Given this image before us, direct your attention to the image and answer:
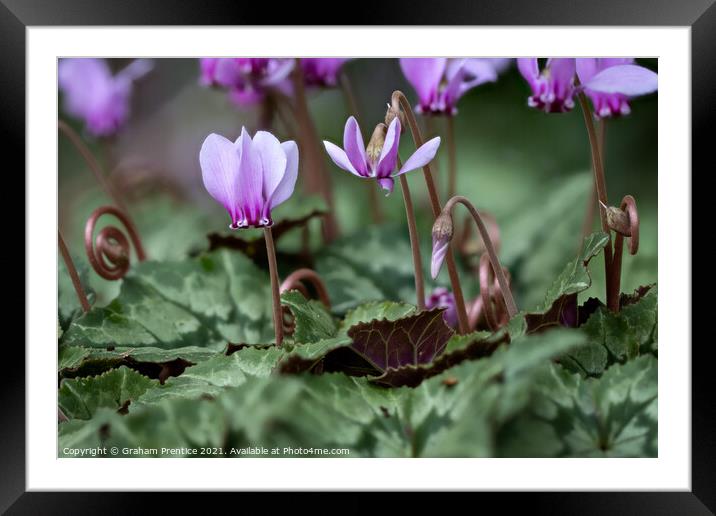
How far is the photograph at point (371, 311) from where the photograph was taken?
104cm

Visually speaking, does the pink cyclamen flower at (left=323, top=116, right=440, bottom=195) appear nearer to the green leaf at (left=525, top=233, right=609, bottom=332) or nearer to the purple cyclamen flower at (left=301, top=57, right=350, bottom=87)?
the green leaf at (left=525, top=233, right=609, bottom=332)

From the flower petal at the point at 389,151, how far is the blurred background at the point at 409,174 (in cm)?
36

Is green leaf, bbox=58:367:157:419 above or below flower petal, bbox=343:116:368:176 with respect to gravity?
below

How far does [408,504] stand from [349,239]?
0.69 m

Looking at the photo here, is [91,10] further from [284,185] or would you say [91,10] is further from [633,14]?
[633,14]

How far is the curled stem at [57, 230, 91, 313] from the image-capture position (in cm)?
130

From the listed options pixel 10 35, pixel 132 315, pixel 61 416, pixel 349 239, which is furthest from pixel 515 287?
pixel 10 35

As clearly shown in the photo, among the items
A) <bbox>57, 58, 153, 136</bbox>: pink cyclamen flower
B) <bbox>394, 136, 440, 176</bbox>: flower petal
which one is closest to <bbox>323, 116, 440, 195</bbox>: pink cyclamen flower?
<bbox>394, 136, 440, 176</bbox>: flower petal

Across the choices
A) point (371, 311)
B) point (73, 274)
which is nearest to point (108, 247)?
point (73, 274)

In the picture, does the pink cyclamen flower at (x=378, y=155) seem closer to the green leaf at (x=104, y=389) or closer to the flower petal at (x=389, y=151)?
the flower petal at (x=389, y=151)

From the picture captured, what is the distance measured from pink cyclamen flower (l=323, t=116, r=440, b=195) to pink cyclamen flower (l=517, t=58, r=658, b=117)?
255 mm

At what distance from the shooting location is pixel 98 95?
1951 millimetres

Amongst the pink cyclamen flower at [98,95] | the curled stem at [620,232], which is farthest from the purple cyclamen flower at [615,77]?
the pink cyclamen flower at [98,95]

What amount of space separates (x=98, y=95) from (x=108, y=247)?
671mm
